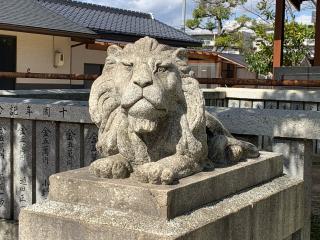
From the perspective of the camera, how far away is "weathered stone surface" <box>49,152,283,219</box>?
2.94 m

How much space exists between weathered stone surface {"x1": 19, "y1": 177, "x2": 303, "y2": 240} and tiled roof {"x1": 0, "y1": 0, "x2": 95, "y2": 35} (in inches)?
439

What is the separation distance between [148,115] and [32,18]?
13.1 m

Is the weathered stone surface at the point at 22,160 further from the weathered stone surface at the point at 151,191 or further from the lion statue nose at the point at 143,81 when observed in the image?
the lion statue nose at the point at 143,81

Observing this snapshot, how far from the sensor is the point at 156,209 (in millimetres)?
2920

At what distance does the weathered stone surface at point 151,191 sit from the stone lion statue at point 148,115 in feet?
0.29

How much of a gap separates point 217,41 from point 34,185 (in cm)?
3342

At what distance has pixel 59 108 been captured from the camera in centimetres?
484

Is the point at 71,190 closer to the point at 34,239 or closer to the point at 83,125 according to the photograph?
the point at 34,239

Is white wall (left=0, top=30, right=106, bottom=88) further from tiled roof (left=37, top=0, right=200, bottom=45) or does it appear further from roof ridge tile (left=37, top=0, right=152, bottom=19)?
roof ridge tile (left=37, top=0, right=152, bottom=19)

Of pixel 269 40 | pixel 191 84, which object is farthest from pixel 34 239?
pixel 269 40

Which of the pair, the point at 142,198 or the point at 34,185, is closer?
the point at 142,198

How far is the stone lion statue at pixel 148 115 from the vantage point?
3074 millimetres

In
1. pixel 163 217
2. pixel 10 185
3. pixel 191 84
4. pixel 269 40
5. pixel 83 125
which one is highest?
pixel 269 40

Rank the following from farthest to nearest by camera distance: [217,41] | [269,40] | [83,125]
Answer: [217,41] < [269,40] < [83,125]
